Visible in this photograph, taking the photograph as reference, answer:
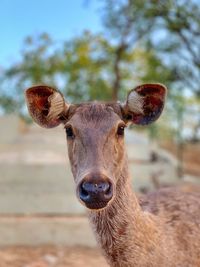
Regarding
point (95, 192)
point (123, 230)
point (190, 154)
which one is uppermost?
point (95, 192)

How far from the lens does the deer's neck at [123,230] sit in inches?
140

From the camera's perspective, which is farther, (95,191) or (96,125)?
(96,125)

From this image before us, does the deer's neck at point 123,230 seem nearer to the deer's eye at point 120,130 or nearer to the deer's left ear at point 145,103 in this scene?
the deer's eye at point 120,130

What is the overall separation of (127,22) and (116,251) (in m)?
14.7

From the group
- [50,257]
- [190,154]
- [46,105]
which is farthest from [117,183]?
[190,154]

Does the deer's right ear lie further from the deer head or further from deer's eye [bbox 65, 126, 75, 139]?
deer's eye [bbox 65, 126, 75, 139]

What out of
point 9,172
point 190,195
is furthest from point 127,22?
point 190,195

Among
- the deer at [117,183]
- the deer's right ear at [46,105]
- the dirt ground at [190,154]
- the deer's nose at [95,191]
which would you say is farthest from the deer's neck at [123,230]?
the dirt ground at [190,154]

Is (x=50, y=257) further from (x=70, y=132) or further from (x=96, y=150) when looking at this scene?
(x=96, y=150)

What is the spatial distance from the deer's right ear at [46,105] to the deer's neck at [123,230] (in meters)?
0.64

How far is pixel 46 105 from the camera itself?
3.90m

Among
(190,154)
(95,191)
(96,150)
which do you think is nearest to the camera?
(95,191)

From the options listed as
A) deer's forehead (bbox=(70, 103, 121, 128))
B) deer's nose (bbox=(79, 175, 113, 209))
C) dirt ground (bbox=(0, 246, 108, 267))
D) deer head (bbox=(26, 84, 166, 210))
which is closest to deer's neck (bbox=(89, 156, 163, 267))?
deer head (bbox=(26, 84, 166, 210))

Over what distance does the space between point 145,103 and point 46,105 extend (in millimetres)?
737
